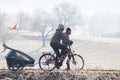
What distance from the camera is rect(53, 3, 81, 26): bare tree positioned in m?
104

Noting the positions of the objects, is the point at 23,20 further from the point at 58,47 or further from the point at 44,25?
the point at 58,47

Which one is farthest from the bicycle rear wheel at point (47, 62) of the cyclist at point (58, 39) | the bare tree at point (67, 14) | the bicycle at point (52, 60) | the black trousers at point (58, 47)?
the bare tree at point (67, 14)

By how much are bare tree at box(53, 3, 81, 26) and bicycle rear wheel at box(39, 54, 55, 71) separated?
304ft

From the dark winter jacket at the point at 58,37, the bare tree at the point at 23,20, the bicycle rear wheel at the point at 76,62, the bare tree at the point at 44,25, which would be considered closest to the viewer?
the dark winter jacket at the point at 58,37

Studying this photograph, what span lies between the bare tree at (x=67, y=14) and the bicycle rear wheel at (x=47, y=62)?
304 ft

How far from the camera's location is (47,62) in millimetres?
10672

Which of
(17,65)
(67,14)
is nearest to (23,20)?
(67,14)

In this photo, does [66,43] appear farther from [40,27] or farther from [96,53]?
[40,27]

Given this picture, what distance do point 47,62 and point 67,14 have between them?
96.2 meters

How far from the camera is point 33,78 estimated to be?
927cm

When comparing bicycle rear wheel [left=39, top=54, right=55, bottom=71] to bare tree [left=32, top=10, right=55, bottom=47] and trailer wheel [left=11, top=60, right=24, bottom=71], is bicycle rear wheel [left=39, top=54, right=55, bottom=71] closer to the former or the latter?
trailer wheel [left=11, top=60, right=24, bottom=71]

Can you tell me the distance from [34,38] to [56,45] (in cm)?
8111

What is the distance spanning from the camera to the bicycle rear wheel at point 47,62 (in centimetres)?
1066

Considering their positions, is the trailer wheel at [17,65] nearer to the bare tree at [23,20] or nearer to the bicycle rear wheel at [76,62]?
the bicycle rear wheel at [76,62]
